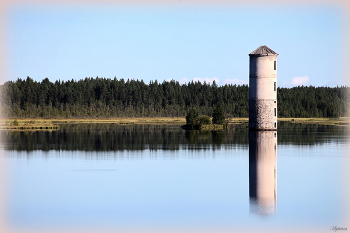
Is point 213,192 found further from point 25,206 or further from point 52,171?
point 52,171

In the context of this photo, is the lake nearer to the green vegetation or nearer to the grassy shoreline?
the green vegetation

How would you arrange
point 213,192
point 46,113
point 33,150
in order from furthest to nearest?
point 46,113 < point 33,150 < point 213,192

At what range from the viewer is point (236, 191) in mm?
20953

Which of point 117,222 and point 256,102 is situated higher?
point 256,102

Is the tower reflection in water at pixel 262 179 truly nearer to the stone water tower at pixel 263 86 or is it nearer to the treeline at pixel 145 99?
the stone water tower at pixel 263 86

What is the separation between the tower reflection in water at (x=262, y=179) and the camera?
18.4m

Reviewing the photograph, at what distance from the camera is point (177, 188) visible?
71.0 feet

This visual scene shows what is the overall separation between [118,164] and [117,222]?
1195 cm

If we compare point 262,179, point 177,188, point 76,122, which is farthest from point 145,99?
point 177,188

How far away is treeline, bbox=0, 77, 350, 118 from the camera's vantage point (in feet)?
406

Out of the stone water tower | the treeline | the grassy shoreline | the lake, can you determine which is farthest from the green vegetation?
the treeline

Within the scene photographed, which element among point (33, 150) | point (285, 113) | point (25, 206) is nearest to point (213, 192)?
point (25, 206)

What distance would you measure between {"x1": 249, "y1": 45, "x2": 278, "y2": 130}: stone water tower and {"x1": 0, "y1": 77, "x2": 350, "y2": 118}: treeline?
61470mm

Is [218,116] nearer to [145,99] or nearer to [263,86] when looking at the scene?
[263,86]
